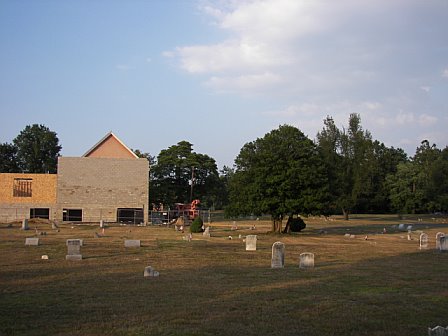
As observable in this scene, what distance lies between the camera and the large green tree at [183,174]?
81.0 meters

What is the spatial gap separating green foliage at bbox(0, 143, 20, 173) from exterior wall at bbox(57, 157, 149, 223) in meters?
45.1

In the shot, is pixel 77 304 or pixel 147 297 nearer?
pixel 77 304

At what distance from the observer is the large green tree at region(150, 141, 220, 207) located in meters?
81.0

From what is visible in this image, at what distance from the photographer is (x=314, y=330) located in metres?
9.07

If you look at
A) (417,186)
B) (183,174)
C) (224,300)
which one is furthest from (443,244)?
(417,186)

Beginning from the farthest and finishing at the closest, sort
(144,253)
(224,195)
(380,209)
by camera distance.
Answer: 1. (380,209)
2. (224,195)
3. (144,253)

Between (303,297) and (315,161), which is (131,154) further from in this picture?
(303,297)

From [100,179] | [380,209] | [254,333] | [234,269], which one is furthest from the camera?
[380,209]

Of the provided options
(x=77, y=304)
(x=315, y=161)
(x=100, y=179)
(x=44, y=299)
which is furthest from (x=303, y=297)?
(x=100, y=179)

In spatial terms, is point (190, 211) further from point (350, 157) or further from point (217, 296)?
point (217, 296)

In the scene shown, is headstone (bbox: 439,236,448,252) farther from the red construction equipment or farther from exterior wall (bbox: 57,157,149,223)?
exterior wall (bbox: 57,157,149,223)

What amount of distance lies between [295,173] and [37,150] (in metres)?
76.5

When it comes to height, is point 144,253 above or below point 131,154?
below

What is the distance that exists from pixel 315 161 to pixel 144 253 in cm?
2088
